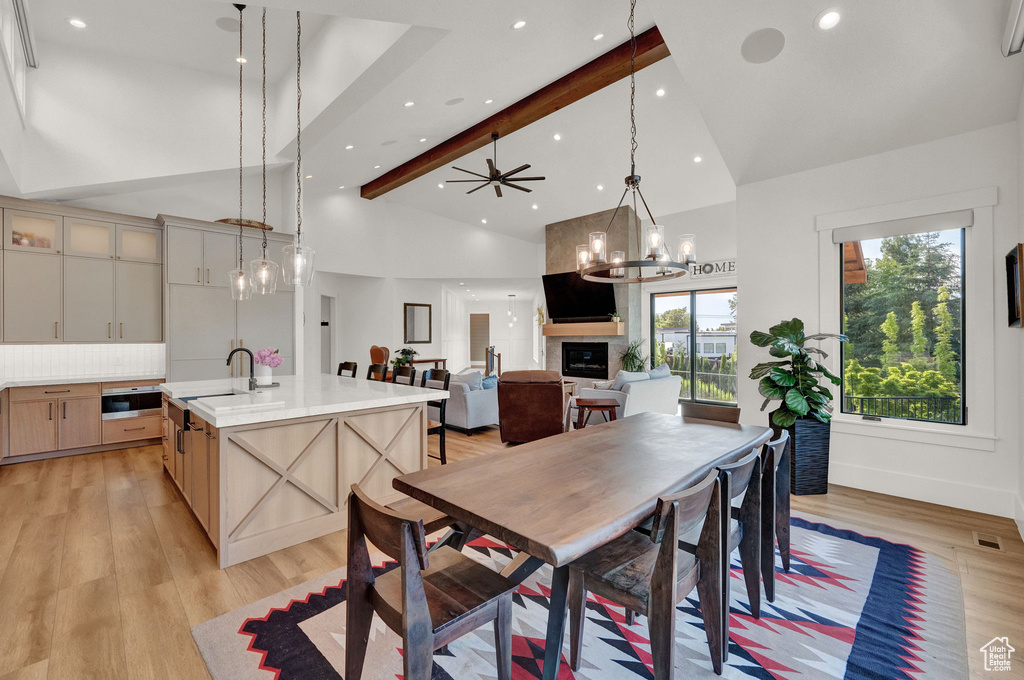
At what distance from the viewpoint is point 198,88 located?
5.26 metres

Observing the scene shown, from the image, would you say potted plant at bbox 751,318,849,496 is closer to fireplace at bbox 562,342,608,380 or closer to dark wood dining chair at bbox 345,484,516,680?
dark wood dining chair at bbox 345,484,516,680

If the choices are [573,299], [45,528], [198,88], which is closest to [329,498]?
[45,528]

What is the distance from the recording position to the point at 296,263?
10.4 feet

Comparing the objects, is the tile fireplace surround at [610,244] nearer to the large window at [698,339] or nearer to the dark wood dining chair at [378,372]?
the large window at [698,339]

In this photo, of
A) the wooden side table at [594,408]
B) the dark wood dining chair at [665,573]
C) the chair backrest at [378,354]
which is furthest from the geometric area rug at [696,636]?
the chair backrest at [378,354]

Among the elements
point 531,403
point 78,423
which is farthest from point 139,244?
point 531,403

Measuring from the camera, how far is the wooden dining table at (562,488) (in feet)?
4.20

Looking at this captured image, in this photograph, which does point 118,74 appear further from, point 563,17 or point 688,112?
point 688,112

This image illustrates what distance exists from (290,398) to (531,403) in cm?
271

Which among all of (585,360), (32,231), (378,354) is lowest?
(585,360)

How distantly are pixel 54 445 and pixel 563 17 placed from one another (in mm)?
6467

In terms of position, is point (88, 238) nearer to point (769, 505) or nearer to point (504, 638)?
point (504, 638)

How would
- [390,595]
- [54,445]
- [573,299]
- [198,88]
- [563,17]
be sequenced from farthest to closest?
[573,299] < [198,88] < [54,445] < [563,17] < [390,595]

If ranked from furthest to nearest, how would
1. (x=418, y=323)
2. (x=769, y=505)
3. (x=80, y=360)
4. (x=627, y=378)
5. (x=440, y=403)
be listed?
(x=418, y=323), (x=627, y=378), (x=80, y=360), (x=440, y=403), (x=769, y=505)
